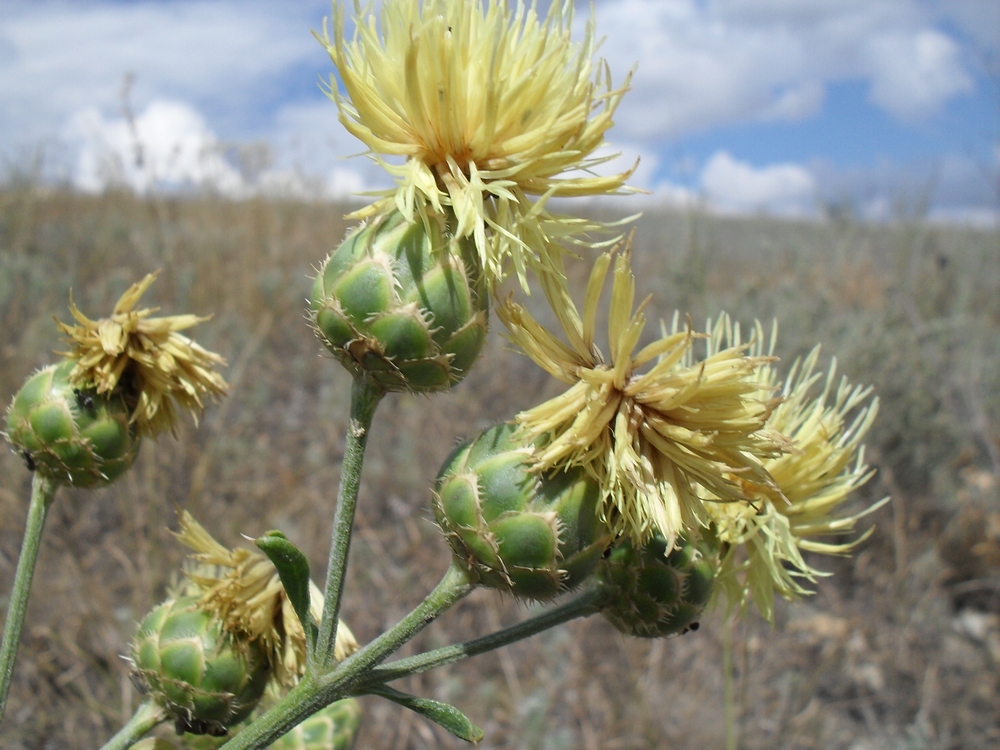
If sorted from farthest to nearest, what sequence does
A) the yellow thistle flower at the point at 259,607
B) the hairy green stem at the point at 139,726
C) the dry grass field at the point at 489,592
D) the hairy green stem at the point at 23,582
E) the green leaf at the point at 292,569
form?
the dry grass field at the point at 489,592
the yellow thistle flower at the point at 259,607
the hairy green stem at the point at 139,726
the hairy green stem at the point at 23,582
the green leaf at the point at 292,569

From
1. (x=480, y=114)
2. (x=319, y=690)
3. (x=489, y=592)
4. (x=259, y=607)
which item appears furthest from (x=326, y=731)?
(x=489, y=592)

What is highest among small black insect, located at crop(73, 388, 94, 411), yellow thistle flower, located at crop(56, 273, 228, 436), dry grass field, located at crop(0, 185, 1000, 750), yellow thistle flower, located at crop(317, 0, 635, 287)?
yellow thistle flower, located at crop(317, 0, 635, 287)

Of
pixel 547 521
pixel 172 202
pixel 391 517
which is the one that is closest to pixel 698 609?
pixel 547 521

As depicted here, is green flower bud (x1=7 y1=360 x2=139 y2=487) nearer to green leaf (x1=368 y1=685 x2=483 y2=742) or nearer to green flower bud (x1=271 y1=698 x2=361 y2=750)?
green flower bud (x1=271 y1=698 x2=361 y2=750)

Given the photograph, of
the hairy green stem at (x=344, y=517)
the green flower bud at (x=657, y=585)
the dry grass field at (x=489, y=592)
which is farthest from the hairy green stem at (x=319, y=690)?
the dry grass field at (x=489, y=592)

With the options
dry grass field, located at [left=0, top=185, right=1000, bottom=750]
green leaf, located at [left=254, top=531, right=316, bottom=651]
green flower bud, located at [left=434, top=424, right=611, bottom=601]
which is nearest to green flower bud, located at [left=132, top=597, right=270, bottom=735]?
green leaf, located at [left=254, top=531, right=316, bottom=651]

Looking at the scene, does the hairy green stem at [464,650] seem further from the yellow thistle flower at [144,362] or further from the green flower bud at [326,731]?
the yellow thistle flower at [144,362]
